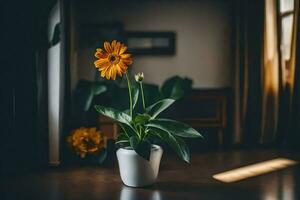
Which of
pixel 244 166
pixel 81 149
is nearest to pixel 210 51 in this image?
pixel 244 166

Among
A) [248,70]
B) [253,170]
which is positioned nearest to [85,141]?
[253,170]

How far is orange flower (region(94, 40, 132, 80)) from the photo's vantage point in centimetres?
245

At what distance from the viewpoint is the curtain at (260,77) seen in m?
3.92

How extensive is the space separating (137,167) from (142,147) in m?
0.13

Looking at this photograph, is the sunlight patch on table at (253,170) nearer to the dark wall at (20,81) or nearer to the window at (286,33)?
the window at (286,33)

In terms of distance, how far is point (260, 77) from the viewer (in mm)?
3996

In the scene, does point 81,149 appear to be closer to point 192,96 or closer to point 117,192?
point 117,192

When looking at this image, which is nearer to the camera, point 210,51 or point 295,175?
point 295,175

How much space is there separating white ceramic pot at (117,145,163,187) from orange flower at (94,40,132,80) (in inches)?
16.1

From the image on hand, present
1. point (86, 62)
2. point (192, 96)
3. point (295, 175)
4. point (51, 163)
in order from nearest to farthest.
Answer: point (295, 175) → point (51, 163) → point (192, 96) → point (86, 62)

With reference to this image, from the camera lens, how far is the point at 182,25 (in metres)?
4.19

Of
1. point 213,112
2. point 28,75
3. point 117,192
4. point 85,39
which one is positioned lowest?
point 117,192

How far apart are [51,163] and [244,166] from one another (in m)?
1.24

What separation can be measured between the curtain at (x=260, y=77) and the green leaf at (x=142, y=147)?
1.73m
